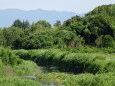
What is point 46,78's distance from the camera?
139ft

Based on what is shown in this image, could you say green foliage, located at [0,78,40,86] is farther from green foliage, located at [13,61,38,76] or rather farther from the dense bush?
green foliage, located at [13,61,38,76]

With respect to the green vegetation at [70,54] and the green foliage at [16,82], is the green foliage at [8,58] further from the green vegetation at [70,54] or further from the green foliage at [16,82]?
the green foliage at [16,82]

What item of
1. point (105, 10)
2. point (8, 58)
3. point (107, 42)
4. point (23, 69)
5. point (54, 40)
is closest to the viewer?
point (23, 69)

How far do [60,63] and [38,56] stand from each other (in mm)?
11976

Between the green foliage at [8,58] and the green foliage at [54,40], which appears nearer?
the green foliage at [8,58]

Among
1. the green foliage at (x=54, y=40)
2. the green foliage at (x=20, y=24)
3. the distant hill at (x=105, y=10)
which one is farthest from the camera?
the green foliage at (x=20, y=24)

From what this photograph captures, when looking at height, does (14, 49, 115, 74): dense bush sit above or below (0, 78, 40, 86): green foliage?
below

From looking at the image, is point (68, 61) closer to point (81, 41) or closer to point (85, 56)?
point (85, 56)

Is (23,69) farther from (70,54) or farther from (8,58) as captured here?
(70,54)

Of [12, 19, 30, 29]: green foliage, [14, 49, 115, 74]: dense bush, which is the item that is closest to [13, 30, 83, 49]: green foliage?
[14, 49, 115, 74]: dense bush

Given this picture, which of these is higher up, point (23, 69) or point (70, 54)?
point (70, 54)

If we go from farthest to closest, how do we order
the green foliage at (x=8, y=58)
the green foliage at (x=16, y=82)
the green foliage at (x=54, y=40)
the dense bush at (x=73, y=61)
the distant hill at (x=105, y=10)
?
1. the distant hill at (x=105, y=10)
2. the green foliage at (x=54, y=40)
3. the green foliage at (x=8, y=58)
4. the dense bush at (x=73, y=61)
5. the green foliage at (x=16, y=82)

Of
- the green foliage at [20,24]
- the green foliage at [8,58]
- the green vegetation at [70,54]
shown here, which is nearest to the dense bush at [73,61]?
the green vegetation at [70,54]

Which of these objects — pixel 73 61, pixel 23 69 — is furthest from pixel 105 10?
pixel 23 69
